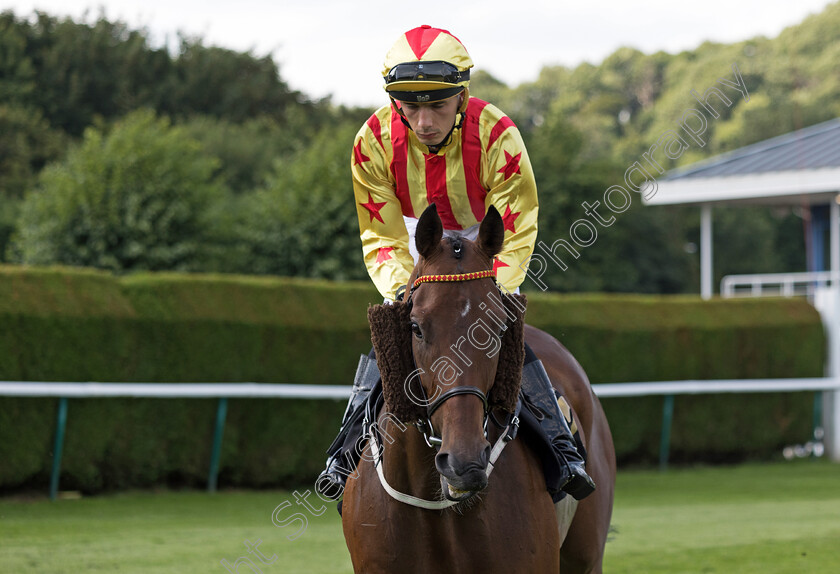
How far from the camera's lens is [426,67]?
307 centimetres

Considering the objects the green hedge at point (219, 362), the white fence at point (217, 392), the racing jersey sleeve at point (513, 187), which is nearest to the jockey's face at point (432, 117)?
the racing jersey sleeve at point (513, 187)

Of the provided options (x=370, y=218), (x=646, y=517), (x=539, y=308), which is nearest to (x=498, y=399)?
(x=370, y=218)

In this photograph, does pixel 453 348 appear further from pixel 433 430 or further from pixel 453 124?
pixel 453 124

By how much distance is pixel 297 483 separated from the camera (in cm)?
960

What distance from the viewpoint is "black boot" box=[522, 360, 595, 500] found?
10.5 ft

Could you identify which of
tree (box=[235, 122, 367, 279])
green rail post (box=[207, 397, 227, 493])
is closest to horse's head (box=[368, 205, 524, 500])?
green rail post (box=[207, 397, 227, 493])

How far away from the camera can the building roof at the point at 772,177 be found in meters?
16.1

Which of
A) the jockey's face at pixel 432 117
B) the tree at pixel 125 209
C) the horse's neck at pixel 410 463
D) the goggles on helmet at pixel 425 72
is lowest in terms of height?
the horse's neck at pixel 410 463

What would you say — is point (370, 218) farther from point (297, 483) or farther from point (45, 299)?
point (297, 483)

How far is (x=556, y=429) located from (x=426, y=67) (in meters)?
1.28

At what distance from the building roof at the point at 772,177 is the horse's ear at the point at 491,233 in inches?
565

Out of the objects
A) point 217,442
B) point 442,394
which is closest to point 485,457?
point 442,394

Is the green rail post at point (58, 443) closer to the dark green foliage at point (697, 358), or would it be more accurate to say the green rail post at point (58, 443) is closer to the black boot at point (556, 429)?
the dark green foliage at point (697, 358)

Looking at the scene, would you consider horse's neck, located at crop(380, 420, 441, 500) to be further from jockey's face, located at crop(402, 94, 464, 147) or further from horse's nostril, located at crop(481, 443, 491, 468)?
jockey's face, located at crop(402, 94, 464, 147)
